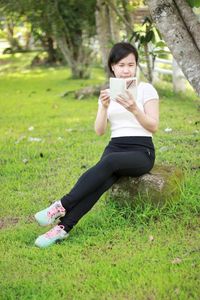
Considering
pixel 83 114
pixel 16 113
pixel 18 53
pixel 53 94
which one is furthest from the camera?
pixel 18 53

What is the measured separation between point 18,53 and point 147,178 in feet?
64.2

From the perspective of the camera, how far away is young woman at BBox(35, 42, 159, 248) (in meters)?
3.92

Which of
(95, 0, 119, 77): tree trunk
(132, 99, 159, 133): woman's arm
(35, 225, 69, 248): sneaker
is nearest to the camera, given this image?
(35, 225, 69, 248): sneaker

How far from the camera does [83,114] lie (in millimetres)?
9164

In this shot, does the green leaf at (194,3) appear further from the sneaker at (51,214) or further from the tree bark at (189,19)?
the sneaker at (51,214)

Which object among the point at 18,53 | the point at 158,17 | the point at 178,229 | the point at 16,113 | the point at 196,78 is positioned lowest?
the point at 18,53

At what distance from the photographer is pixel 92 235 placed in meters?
4.00

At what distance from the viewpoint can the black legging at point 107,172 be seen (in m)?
3.92

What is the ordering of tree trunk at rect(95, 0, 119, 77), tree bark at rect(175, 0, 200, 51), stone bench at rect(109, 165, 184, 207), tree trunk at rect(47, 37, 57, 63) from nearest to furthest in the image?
stone bench at rect(109, 165, 184, 207)
tree bark at rect(175, 0, 200, 51)
tree trunk at rect(95, 0, 119, 77)
tree trunk at rect(47, 37, 57, 63)

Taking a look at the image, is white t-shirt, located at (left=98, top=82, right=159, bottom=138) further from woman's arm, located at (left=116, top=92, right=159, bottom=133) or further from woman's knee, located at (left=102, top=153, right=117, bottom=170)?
woman's knee, located at (left=102, top=153, right=117, bottom=170)

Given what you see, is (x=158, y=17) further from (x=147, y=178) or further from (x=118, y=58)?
(x=147, y=178)

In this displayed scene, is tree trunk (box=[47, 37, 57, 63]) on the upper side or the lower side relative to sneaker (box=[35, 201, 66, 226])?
lower

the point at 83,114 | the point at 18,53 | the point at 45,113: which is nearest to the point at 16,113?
the point at 45,113

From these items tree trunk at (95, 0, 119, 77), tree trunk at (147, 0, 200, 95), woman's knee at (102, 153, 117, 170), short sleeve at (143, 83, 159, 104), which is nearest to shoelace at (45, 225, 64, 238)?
woman's knee at (102, 153, 117, 170)
